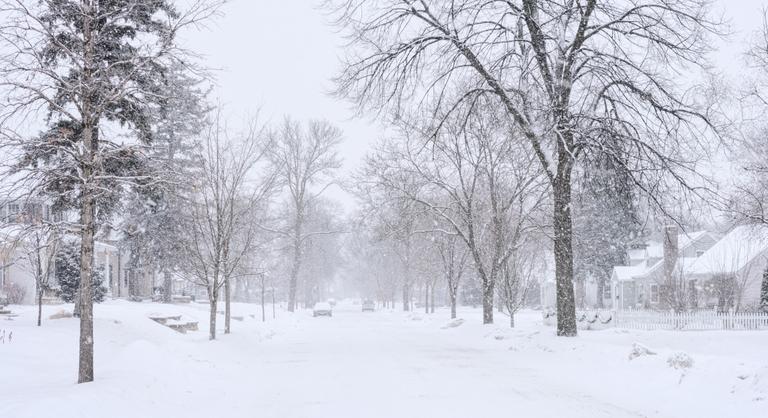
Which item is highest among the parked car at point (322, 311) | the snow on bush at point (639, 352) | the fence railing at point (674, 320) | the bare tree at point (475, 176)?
the bare tree at point (475, 176)

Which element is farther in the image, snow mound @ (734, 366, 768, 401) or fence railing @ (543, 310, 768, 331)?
fence railing @ (543, 310, 768, 331)

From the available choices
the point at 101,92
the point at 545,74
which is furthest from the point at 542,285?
the point at 101,92

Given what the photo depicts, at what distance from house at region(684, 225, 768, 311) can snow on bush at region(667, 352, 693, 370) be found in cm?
2258

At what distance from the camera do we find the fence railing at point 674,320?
86.9 ft

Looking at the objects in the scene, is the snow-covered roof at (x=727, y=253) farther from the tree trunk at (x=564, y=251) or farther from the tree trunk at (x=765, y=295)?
the tree trunk at (x=564, y=251)

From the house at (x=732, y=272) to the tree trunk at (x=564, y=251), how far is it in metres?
17.4

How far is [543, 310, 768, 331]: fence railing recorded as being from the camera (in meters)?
26.5

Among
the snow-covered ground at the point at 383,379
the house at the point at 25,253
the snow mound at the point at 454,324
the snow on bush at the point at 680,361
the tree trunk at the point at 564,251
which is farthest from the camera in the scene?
the snow mound at the point at 454,324

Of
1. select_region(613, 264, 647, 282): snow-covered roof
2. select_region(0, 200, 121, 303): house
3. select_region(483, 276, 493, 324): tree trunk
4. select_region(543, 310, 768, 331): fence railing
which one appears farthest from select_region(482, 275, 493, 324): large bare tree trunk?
select_region(613, 264, 647, 282): snow-covered roof

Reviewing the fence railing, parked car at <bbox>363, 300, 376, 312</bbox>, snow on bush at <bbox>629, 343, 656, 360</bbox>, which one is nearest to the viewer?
snow on bush at <bbox>629, 343, 656, 360</bbox>

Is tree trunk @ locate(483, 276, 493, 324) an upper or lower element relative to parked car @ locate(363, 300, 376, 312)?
upper

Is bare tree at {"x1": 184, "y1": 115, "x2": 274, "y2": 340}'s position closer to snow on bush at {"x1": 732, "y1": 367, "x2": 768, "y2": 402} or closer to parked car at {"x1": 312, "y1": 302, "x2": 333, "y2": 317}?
snow on bush at {"x1": 732, "y1": 367, "x2": 768, "y2": 402}

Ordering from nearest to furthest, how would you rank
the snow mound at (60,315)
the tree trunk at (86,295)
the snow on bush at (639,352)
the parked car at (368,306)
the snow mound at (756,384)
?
the snow mound at (756,384) < the tree trunk at (86,295) < the snow on bush at (639,352) < the snow mound at (60,315) < the parked car at (368,306)

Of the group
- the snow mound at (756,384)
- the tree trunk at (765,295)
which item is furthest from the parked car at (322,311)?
the snow mound at (756,384)
